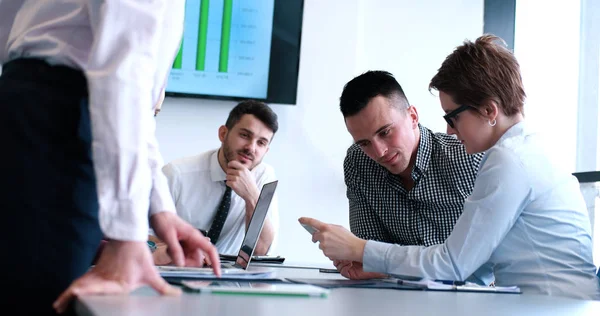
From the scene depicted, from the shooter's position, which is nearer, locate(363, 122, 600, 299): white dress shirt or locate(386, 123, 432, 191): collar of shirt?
locate(363, 122, 600, 299): white dress shirt

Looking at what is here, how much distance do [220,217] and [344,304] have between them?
6.98 ft

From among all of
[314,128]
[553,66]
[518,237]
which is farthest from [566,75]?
[518,237]

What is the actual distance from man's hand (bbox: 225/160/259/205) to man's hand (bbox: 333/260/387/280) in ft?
3.73

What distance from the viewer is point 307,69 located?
379cm

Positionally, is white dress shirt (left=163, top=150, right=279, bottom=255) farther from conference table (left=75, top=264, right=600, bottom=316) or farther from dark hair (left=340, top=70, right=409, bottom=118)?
conference table (left=75, top=264, right=600, bottom=316)

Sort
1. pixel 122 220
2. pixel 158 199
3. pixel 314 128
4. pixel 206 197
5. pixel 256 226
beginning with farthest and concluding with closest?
1. pixel 314 128
2. pixel 206 197
3. pixel 256 226
4. pixel 158 199
5. pixel 122 220

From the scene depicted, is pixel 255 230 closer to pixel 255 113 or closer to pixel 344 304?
pixel 344 304

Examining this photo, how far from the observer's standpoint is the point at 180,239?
3.50ft

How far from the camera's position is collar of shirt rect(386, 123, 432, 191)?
244cm

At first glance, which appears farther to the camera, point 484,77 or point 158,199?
point 484,77

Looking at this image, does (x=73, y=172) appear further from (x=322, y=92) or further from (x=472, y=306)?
(x=322, y=92)

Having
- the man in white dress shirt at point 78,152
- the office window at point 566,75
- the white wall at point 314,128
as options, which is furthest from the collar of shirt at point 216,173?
the man in white dress shirt at point 78,152

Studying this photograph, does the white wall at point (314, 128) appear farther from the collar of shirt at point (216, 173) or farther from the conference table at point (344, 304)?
the conference table at point (344, 304)

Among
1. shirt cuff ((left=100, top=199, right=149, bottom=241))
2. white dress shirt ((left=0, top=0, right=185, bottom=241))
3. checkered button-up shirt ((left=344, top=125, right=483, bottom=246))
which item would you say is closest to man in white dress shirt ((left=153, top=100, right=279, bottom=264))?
checkered button-up shirt ((left=344, top=125, right=483, bottom=246))
